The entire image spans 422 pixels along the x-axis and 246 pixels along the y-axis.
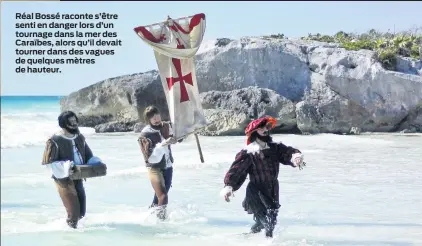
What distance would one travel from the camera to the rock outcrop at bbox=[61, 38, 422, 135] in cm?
1942

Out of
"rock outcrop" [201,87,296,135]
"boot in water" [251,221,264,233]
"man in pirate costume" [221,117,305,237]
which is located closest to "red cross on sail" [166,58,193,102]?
"man in pirate costume" [221,117,305,237]

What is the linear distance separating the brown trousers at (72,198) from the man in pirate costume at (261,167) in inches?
61.3

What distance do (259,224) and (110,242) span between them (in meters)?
1.45

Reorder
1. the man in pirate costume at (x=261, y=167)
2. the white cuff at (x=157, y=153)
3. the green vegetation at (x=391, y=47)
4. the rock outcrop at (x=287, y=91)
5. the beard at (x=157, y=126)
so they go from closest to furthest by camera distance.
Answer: the man in pirate costume at (x=261, y=167) < the white cuff at (x=157, y=153) < the beard at (x=157, y=126) < the rock outcrop at (x=287, y=91) < the green vegetation at (x=391, y=47)

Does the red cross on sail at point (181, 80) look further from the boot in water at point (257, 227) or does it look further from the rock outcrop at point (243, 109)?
the rock outcrop at point (243, 109)

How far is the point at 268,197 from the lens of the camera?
18.4 ft

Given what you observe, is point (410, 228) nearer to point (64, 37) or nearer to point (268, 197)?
point (268, 197)

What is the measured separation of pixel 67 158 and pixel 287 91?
15.1 meters

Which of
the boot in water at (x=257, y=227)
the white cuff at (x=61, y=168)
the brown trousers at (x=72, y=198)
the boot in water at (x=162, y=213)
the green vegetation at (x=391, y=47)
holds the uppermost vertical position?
the green vegetation at (x=391, y=47)

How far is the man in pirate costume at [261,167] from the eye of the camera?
18.2ft

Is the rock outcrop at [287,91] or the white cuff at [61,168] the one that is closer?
the white cuff at [61,168]

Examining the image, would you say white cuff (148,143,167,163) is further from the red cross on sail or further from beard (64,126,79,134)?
beard (64,126,79,134)

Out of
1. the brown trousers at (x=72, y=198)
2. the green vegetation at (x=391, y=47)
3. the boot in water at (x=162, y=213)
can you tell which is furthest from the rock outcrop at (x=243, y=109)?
the brown trousers at (x=72, y=198)

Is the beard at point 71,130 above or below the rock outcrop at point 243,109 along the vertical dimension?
above
